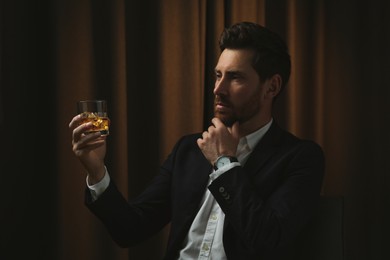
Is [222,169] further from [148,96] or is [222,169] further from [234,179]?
[148,96]

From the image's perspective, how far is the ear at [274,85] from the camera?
185 cm

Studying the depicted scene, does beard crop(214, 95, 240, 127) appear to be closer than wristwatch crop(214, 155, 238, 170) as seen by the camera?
No

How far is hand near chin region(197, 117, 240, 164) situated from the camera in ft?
5.28

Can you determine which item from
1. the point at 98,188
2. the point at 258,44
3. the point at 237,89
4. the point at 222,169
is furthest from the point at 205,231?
the point at 258,44

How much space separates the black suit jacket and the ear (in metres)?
0.13

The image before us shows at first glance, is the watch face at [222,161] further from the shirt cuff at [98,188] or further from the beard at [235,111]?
the shirt cuff at [98,188]

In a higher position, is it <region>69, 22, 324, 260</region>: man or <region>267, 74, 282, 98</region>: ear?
<region>267, 74, 282, 98</region>: ear

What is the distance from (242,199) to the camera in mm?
1492

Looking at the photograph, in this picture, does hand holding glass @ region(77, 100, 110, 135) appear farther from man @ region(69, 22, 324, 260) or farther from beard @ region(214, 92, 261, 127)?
beard @ region(214, 92, 261, 127)

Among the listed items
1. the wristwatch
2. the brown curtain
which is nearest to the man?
the wristwatch

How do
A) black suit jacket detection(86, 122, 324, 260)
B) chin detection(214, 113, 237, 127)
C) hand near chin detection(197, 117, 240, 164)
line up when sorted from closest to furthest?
black suit jacket detection(86, 122, 324, 260) → hand near chin detection(197, 117, 240, 164) → chin detection(214, 113, 237, 127)

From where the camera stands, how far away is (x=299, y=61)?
2734 millimetres

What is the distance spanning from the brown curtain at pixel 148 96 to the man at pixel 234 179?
47 centimetres

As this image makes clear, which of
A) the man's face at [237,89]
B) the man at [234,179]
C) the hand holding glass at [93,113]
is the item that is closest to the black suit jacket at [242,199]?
the man at [234,179]
